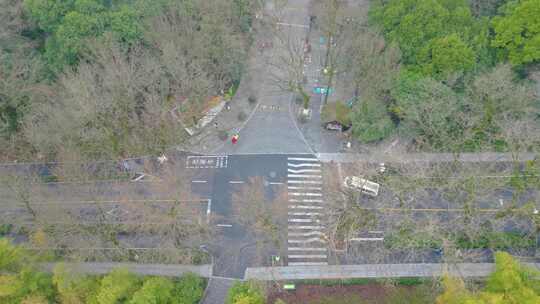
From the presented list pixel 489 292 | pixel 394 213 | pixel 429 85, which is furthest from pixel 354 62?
pixel 489 292

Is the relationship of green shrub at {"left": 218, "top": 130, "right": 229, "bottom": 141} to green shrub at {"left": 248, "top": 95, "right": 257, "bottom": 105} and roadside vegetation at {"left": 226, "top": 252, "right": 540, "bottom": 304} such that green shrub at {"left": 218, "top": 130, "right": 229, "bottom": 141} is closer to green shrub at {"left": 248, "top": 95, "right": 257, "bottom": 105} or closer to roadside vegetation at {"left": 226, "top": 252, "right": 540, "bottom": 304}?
green shrub at {"left": 248, "top": 95, "right": 257, "bottom": 105}

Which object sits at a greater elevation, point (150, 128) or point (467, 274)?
Result: point (150, 128)

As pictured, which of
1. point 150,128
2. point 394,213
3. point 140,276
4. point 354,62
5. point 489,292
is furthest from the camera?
point 354,62

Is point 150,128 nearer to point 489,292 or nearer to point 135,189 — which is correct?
point 135,189

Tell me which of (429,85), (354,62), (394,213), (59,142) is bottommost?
(394,213)

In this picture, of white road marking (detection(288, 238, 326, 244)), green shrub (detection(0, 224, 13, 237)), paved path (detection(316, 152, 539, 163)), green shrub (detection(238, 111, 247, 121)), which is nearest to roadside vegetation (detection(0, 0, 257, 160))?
green shrub (detection(238, 111, 247, 121))

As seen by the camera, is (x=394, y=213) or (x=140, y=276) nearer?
(x=140, y=276)

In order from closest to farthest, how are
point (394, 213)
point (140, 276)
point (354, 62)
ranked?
point (140, 276), point (394, 213), point (354, 62)
